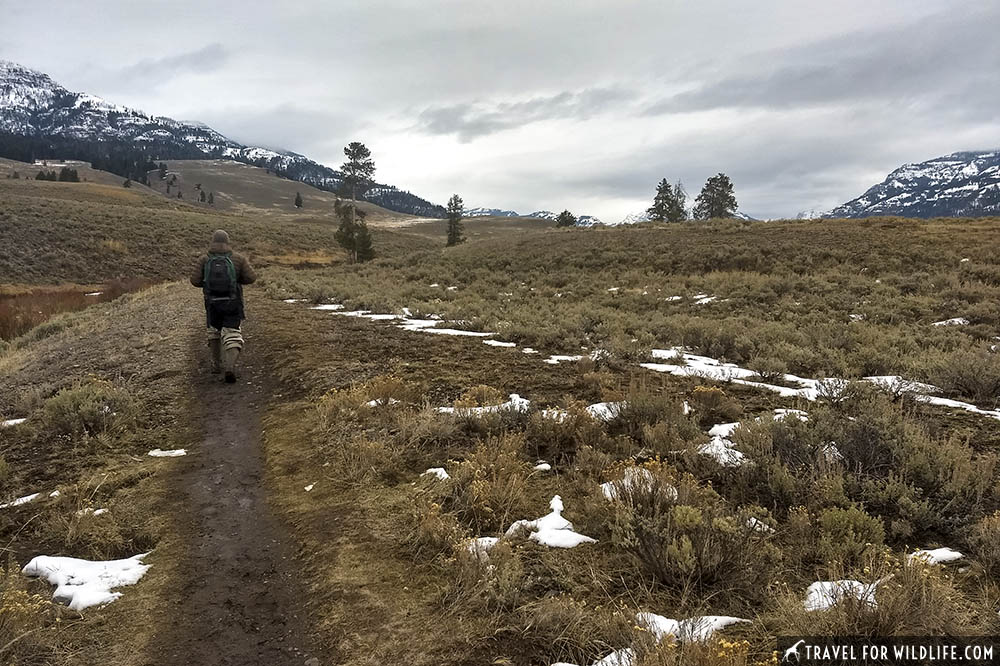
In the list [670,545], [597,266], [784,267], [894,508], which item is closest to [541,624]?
[670,545]

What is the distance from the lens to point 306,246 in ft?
188

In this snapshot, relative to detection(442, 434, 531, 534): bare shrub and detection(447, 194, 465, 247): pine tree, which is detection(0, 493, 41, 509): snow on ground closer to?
detection(442, 434, 531, 534): bare shrub

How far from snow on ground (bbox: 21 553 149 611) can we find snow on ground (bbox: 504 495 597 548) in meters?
2.56

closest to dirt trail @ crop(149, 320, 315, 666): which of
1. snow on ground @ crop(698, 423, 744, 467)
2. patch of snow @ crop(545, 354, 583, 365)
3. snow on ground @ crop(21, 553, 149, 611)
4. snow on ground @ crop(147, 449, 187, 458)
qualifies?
snow on ground @ crop(147, 449, 187, 458)

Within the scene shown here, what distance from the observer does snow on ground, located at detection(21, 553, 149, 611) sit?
3215 millimetres

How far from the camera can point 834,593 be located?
8.73 feet

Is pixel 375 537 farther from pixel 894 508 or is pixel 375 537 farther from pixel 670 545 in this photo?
pixel 894 508

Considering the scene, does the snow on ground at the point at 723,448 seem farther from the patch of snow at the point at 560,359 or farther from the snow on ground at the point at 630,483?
the patch of snow at the point at 560,359

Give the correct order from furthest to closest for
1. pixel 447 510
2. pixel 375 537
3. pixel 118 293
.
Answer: pixel 118 293 < pixel 447 510 < pixel 375 537

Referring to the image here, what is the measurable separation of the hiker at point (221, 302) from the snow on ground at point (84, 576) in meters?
4.65

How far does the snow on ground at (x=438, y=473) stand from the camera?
4.56 meters

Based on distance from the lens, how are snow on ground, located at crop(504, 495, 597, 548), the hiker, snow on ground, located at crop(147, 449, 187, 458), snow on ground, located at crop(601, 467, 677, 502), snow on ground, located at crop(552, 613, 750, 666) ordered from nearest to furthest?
1. snow on ground, located at crop(552, 613, 750, 666)
2. snow on ground, located at crop(504, 495, 597, 548)
3. snow on ground, located at crop(601, 467, 677, 502)
4. snow on ground, located at crop(147, 449, 187, 458)
5. the hiker

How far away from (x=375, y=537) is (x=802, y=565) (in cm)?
288

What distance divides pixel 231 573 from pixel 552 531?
87.7 inches
